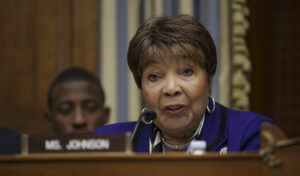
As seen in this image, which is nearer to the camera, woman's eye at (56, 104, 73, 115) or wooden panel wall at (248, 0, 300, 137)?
woman's eye at (56, 104, 73, 115)

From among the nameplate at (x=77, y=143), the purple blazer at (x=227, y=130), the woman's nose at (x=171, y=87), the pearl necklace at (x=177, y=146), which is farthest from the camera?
the pearl necklace at (x=177, y=146)

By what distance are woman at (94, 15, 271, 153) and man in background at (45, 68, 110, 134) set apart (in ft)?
4.83

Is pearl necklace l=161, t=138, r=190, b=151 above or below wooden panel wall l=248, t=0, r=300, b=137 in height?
below

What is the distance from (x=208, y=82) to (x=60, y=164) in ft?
3.75

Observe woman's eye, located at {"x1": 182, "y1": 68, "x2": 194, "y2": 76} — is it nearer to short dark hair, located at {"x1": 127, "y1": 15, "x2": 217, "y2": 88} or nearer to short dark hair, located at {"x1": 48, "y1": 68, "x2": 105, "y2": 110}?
short dark hair, located at {"x1": 127, "y1": 15, "x2": 217, "y2": 88}

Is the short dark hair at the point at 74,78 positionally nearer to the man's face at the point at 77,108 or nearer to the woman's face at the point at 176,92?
the man's face at the point at 77,108

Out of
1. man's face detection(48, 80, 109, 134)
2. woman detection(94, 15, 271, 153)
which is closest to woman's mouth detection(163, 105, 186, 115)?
woman detection(94, 15, 271, 153)

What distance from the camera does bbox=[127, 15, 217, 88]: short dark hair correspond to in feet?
8.11

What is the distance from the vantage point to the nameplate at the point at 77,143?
167cm

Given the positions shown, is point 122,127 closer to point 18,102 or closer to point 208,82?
point 208,82

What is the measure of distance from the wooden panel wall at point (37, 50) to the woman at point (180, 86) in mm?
1935

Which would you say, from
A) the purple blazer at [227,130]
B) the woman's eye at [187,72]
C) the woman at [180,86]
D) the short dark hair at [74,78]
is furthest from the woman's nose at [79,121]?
the woman's eye at [187,72]

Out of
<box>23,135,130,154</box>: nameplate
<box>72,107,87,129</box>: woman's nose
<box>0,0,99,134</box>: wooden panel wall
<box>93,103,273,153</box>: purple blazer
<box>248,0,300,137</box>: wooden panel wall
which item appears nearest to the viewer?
<box>23,135,130,154</box>: nameplate

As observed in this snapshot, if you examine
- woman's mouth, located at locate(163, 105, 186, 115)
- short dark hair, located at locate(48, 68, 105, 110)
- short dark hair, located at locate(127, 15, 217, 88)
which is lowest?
woman's mouth, located at locate(163, 105, 186, 115)
